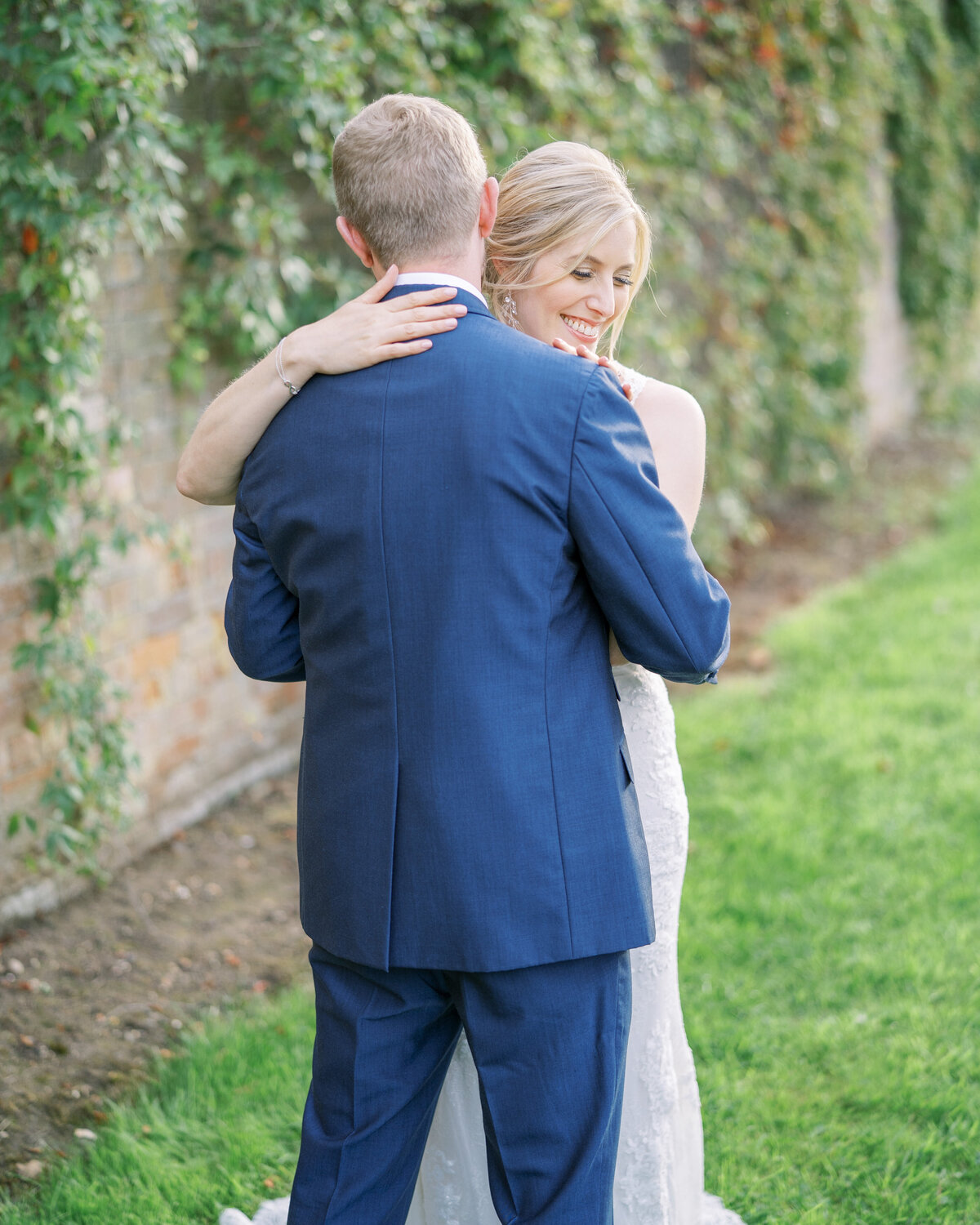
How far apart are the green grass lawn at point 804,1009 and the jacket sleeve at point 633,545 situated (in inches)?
57.9

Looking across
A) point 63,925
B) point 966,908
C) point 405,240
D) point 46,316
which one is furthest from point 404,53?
point 966,908

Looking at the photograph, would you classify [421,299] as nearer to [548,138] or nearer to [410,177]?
[410,177]

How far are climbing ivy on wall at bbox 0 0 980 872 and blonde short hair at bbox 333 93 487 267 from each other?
1.48 m

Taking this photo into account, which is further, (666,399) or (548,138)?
(548,138)

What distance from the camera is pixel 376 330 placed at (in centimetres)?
157

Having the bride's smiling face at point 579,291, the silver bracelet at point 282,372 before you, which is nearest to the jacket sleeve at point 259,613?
the silver bracelet at point 282,372

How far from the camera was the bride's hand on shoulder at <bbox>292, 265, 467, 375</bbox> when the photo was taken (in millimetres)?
1560

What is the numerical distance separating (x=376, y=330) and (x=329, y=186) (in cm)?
243

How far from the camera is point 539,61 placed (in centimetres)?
441

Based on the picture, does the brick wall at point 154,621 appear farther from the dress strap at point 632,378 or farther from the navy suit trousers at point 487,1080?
the dress strap at point 632,378

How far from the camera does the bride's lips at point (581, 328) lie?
6.66 feet

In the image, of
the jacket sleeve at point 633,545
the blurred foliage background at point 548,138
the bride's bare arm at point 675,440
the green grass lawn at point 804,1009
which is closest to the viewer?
the jacket sleeve at point 633,545

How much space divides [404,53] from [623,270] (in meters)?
2.21

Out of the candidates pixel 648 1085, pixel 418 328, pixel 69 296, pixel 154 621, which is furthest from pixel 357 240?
pixel 154 621
